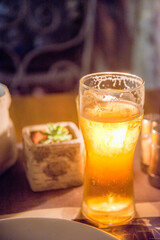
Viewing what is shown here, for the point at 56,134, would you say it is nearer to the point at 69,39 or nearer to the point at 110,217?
the point at 110,217

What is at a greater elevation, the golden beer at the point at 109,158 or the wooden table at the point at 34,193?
the golden beer at the point at 109,158

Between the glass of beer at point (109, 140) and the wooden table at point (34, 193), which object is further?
the wooden table at point (34, 193)

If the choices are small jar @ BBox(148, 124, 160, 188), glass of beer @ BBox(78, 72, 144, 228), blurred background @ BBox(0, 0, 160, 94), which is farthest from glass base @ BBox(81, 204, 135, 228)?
blurred background @ BBox(0, 0, 160, 94)

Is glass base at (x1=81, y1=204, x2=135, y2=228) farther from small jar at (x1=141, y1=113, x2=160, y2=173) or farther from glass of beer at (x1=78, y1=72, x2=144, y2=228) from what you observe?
small jar at (x1=141, y1=113, x2=160, y2=173)

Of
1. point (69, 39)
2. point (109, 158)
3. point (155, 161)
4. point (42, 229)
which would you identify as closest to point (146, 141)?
point (155, 161)

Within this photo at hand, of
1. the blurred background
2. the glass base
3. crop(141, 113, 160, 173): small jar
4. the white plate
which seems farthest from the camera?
the blurred background

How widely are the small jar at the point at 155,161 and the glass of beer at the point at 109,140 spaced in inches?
4.1

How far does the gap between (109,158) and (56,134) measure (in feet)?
0.59

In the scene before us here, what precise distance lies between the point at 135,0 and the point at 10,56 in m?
0.82

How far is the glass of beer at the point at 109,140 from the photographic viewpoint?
0.61m

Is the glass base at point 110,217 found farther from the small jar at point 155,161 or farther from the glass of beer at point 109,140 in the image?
the small jar at point 155,161

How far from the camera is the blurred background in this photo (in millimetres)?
1953

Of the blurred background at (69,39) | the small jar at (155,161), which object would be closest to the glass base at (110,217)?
the small jar at (155,161)

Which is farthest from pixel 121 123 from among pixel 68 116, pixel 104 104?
pixel 68 116
